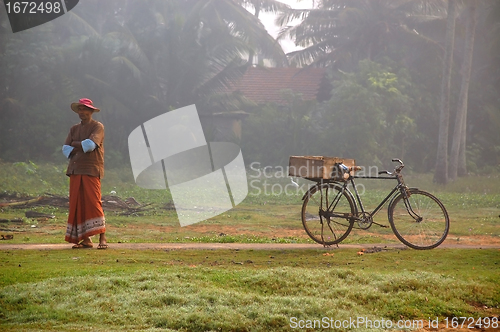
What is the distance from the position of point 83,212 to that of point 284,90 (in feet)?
72.3

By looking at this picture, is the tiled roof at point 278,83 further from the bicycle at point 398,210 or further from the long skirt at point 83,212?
the long skirt at point 83,212

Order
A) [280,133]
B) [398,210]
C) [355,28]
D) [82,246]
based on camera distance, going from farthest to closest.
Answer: [355,28] < [280,133] < [82,246] < [398,210]

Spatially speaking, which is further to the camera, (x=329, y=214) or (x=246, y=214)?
(x=246, y=214)

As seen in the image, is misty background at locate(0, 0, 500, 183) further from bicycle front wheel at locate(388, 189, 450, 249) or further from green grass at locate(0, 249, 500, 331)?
green grass at locate(0, 249, 500, 331)

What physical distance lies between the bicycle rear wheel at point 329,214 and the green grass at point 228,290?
81cm

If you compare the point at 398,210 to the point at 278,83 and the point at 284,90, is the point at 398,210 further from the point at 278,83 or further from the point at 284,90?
the point at 278,83

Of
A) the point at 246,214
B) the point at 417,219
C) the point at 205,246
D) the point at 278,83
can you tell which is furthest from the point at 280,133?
the point at 417,219

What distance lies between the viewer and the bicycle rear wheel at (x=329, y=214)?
7867mm

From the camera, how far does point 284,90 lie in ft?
95.7

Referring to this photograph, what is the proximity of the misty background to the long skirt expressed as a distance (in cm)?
1815

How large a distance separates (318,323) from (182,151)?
72.3 feet

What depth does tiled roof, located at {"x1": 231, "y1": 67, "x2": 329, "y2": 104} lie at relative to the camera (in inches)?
1240

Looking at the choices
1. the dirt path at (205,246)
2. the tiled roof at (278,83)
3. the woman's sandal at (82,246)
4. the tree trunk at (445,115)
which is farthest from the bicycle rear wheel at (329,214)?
the tiled roof at (278,83)

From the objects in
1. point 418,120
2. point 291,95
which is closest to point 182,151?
point 291,95
